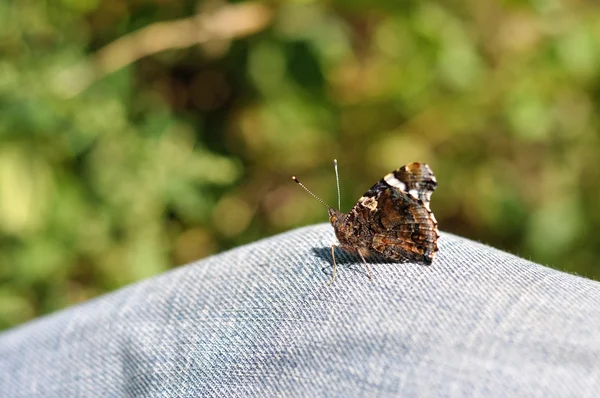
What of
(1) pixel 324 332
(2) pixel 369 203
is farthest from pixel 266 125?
(1) pixel 324 332

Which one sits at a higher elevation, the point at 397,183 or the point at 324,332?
the point at 397,183

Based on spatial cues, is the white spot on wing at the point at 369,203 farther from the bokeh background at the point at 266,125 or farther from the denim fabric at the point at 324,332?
the bokeh background at the point at 266,125

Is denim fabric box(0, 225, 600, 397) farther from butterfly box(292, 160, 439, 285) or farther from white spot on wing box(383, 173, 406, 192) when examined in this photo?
white spot on wing box(383, 173, 406, 192)

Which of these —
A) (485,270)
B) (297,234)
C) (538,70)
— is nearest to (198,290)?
(297,234)

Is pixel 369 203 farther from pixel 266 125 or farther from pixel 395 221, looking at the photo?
pixel 266 125

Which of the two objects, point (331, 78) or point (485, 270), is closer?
point (485, 270)

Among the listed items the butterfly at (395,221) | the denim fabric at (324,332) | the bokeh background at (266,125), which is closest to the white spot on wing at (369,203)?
the butterfly at (395,221)

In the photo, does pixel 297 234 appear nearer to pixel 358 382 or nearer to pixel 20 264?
pixel 358 382
